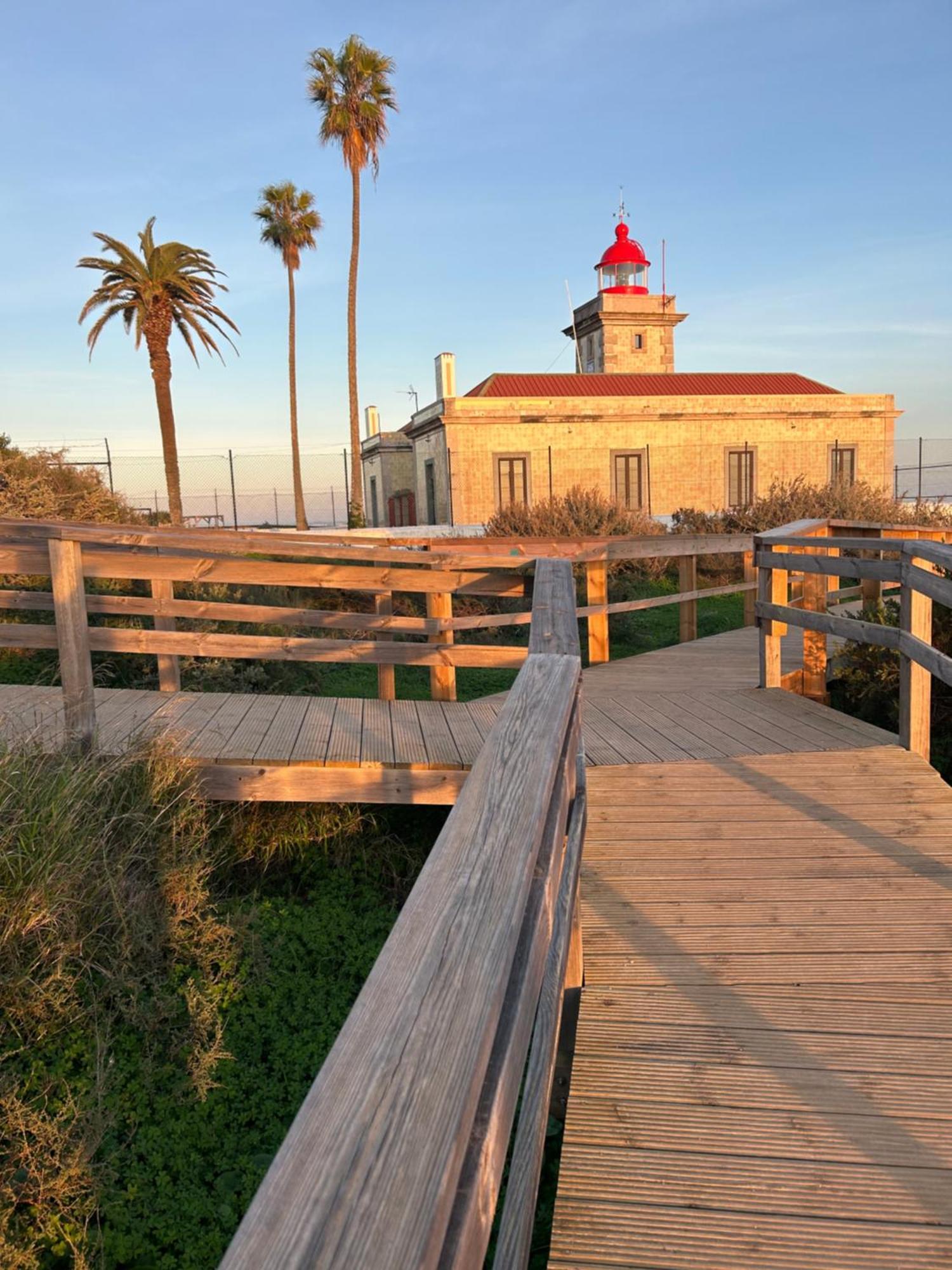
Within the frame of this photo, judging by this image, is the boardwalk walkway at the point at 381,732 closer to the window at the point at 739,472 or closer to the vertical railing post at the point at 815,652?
the vertical railing post at the point at 815,652

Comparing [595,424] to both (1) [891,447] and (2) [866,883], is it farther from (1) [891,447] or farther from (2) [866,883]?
(2) [866,883]

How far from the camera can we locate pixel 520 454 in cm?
2836

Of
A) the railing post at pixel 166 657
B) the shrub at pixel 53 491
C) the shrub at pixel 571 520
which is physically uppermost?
the shrub at pixel 53 491

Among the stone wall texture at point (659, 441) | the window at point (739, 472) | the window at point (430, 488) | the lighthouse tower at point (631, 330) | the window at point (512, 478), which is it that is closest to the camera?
the stone wall texture at point (659, 441)

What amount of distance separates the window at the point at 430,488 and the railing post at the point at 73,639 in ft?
85.5

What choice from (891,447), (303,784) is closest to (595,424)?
(891,447)

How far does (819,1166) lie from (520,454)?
88.4 ft

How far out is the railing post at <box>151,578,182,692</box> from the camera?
6180 millimetres


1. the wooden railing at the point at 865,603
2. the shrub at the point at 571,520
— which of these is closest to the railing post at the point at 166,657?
the wooden railing at the point at 865,603

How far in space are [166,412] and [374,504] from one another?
15.9 meters

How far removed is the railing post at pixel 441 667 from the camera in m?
6.28

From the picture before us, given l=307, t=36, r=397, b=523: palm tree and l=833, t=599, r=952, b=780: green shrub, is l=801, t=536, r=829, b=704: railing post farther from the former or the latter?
l=307, t=36, r=397, b=523: palm tree

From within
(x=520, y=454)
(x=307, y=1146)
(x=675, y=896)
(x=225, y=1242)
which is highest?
(x=520, y=454)

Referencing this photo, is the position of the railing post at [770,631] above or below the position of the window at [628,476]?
below
